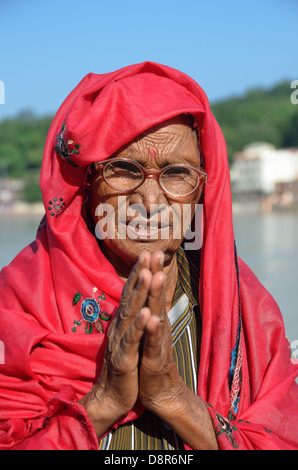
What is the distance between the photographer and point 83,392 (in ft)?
5.67

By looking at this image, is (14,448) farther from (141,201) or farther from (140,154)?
(140,154)

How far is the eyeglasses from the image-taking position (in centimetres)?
181

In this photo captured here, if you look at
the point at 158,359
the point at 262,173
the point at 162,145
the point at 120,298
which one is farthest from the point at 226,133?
the point at 158,359

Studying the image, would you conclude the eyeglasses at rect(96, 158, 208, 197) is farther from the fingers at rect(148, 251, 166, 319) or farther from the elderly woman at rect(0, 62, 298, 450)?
the fingers at rect(148, 251, 166, 319)

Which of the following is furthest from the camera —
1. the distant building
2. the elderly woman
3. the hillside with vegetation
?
the hillside with vegetation

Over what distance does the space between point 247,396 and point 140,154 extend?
0.84 meters

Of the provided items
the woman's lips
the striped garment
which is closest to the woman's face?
the woman's lips

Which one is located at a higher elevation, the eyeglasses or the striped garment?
the eyeglasses

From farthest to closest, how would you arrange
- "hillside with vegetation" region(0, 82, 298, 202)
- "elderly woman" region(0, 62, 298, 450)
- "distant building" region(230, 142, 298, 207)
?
"hillside with vegetation" region(0, 82, 298, 202)
"distant building" region(230, 142, 298, 207)
"elderly woman" region(0, 62, 298, 450)

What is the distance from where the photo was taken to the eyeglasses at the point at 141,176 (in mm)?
1812

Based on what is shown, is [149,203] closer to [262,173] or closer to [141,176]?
[141,176]

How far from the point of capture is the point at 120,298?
160 centimetres

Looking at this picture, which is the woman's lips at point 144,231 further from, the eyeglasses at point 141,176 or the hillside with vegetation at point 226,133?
the hillside with vegetation at point 226,133

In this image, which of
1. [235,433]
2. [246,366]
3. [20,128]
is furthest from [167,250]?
[20,128]
